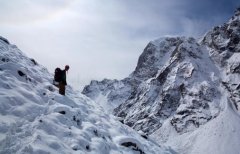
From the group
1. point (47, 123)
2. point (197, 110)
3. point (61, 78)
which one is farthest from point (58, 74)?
point (197, 110)

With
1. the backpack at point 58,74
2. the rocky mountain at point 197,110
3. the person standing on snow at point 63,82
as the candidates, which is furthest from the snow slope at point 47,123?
the rocky mountain at point 197,110

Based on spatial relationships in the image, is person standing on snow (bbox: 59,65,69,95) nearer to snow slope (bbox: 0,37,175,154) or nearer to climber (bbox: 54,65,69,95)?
climber (bbox: 54,65,69,95)

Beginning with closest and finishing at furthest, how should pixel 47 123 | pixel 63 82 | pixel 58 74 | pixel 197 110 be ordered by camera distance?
pixel 47 123 < pixel 63 82 < pixel 58 74 < pixel 197 110

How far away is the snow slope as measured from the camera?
14.2 meters

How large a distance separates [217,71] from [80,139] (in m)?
189

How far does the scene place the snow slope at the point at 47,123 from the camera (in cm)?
1425

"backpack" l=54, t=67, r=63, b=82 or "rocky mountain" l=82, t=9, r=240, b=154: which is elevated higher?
"rocky mountain" l=82, t=9, r=240, b=154

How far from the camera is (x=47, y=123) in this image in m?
16.1

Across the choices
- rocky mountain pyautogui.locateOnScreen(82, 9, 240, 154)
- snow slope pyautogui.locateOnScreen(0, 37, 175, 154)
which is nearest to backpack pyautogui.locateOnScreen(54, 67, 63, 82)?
snow slope pyautogui.locateOnScreen(0, 37, 175, 154)

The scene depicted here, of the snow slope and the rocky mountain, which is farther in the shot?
the rocky mountain

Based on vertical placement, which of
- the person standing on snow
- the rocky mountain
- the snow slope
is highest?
the rocky mountain

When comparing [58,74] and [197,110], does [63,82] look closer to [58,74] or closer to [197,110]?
[58,74]

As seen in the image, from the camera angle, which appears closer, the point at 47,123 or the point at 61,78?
the point at 47,123

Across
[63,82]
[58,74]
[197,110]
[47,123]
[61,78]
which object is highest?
[197,110]
